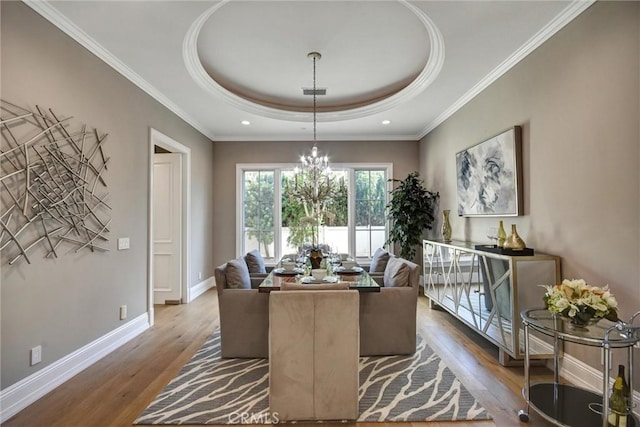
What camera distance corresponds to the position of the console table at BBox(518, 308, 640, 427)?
5.61 feet

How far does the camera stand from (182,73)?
3502mm

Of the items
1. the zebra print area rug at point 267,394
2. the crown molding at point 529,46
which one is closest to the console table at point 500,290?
the zebra print area rug at point 267,394

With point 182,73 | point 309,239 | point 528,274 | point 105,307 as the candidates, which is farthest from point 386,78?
point 105,307

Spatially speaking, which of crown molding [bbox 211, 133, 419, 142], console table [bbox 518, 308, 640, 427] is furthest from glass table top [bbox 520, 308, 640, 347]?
crown molding [bbox 211, 133, 419, 142]

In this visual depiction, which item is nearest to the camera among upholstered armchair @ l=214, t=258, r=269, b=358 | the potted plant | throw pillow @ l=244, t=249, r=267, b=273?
upholstered armchair @ l=214, t=258, r=269, b=358

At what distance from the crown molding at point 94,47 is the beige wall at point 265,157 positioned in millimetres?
1624

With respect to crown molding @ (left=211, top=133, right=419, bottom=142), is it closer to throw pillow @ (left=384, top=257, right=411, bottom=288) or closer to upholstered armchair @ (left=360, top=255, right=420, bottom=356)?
throw pillow @ (left=384, top=257, right=411, bottom=288)

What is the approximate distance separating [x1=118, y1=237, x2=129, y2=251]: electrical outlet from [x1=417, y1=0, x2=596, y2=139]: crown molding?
423 centimetres

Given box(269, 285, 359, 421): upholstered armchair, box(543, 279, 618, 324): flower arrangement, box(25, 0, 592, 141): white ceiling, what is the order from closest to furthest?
box(543, 279, 618, 324): flower arrangement < box(269, 285, 359, 421): upholstered armchair < box(25, 0, 592, 141): white ceiling

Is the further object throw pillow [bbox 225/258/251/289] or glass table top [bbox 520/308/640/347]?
throw pillow [bbox 225/258/251/289]

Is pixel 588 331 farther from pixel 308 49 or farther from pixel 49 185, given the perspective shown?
pixel 49 185

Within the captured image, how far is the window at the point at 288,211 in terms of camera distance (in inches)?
244

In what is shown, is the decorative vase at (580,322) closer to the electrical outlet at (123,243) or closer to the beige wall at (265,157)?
the electrical outlet at (123,243)

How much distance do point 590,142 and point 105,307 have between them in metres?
4.27
